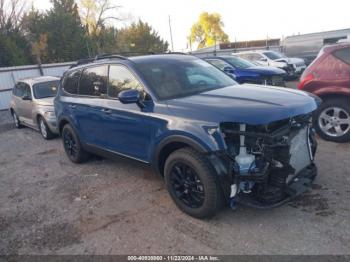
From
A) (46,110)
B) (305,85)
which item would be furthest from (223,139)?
(46,110)

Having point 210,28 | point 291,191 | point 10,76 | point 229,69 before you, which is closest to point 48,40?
point 10,76

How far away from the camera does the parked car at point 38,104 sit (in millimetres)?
8197

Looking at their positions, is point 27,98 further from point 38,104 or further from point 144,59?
point 144,59

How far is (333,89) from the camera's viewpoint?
567 cm

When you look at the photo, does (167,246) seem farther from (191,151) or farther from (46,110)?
(46,110)

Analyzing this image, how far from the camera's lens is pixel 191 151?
3559 mm

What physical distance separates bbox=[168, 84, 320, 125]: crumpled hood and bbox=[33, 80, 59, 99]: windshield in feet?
19.9

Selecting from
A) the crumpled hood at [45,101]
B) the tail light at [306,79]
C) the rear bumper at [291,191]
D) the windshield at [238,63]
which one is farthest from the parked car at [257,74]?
the rear bumper at [291,191]

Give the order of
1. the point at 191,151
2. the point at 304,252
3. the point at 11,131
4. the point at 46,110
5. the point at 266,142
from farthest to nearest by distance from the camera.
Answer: the point at 11,131
the point at 46,110
the point at 191,151
the point at 266,142
the point at 304,252

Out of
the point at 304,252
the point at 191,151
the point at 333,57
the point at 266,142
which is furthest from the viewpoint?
the point at 333,57

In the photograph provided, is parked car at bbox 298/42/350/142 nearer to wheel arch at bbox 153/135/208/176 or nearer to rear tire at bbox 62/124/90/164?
wheel arch at bbox 153/135/208/176

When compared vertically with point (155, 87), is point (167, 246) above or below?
below

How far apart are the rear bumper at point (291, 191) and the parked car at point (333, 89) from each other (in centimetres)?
226

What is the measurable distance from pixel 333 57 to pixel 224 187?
3870 millimetres
